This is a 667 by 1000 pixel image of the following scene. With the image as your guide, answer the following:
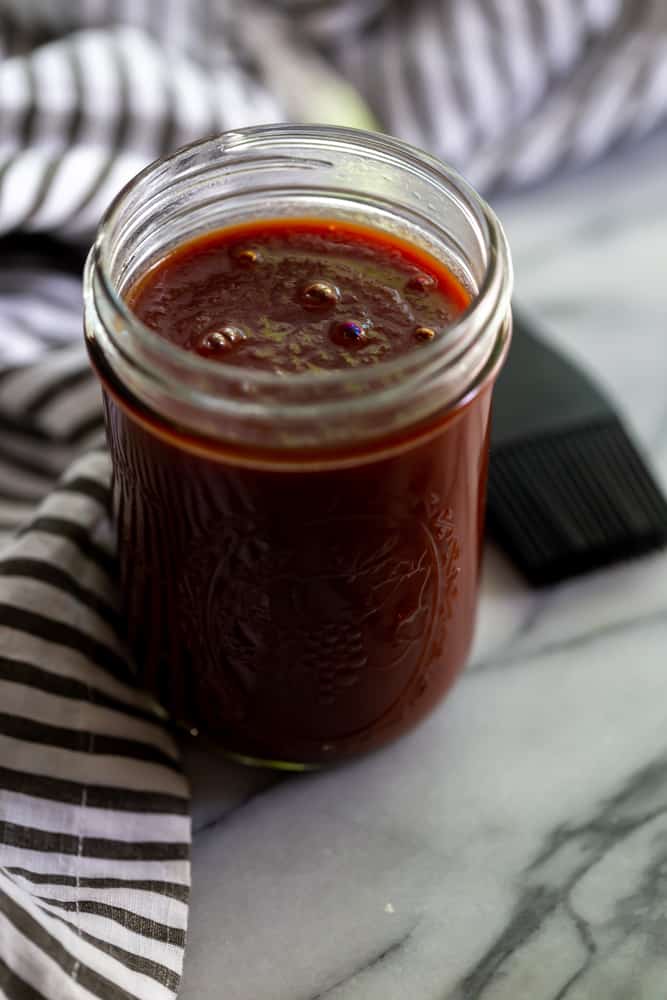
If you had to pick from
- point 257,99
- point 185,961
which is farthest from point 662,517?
point 257,99

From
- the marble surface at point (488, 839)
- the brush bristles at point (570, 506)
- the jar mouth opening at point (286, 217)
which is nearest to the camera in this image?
the jar mouth opening at point (286, 217)

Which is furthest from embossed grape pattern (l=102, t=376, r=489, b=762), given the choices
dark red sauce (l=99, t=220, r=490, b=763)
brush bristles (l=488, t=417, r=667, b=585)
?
brush bristles (l=488, t=417, r=667, b=585)

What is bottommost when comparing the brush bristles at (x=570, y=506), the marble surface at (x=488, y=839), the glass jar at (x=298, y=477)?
the marble surface at (x=488, y=839)

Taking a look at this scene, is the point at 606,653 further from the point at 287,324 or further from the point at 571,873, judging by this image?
the point at 287,324

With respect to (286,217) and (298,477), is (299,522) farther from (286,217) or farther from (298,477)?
(286,217)

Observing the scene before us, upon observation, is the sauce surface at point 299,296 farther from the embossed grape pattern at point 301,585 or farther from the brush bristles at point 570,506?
the brush bristles at point 570,506

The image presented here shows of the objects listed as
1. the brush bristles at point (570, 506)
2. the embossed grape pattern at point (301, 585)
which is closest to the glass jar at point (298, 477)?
the embossed grape pattern at point (301, 585)

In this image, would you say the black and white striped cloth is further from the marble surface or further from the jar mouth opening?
the jar mouth opening
